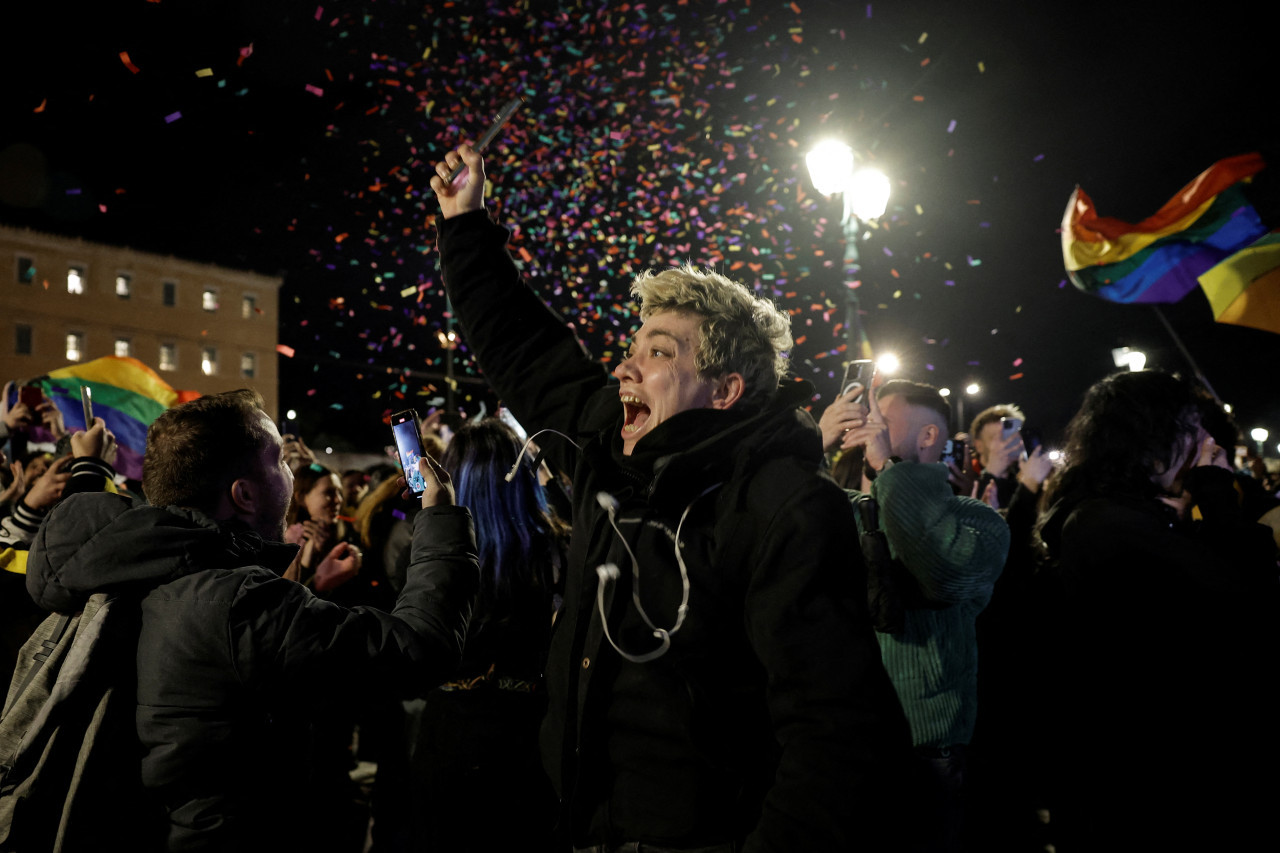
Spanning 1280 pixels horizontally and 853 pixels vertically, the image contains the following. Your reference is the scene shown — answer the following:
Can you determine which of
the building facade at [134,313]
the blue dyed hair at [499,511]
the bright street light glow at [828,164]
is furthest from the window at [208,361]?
the blue dyed hair at [499,511]

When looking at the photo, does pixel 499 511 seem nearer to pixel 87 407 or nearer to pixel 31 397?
pixel 87 407

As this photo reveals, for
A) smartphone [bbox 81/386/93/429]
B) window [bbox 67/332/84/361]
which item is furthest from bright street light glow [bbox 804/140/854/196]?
window [bbox 67/332/84/361]

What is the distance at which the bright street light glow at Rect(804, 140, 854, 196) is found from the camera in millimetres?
8406

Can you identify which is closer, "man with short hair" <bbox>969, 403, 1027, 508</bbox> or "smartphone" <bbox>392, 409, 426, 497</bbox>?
"smartphone" <bbox>392, 409, 426, 497</bbox>

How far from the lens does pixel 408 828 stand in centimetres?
376

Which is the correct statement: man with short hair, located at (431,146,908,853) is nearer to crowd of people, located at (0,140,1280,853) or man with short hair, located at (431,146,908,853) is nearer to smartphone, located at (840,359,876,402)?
crowd of people, located at (0,140,1280,853)

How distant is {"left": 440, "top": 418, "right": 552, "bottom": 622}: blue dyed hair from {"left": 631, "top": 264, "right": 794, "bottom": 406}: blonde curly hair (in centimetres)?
152

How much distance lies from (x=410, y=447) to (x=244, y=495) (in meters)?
0.59

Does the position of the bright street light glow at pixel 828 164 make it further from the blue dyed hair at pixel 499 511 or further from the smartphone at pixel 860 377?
the blue dyed hair at pixel 499 511

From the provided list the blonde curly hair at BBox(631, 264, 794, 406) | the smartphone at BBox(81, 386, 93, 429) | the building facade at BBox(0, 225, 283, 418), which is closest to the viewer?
the blonde curly hair at BBox(631, 264, 794, 406)

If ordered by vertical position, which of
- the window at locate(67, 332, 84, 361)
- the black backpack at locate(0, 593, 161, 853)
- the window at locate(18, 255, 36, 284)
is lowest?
the black backpack at locate(0, 593, 161, 853)

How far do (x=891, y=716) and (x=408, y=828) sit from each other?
112 inches

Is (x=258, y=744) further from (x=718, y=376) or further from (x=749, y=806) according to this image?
(x=718, y=376)

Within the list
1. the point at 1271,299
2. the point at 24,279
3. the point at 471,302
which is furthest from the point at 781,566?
the point at 24,279
